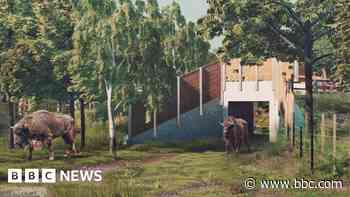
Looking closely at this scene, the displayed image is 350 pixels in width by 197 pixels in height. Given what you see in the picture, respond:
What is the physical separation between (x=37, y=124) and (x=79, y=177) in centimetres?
724

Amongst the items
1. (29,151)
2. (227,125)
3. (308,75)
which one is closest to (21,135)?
(29,151)

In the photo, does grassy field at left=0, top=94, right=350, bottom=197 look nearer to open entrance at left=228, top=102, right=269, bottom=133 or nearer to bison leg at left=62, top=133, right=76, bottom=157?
bison leg at left=62, top=133, right=76, bottom=157

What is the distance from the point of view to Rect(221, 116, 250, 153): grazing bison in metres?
33.7

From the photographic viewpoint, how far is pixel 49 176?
24984 millimetres

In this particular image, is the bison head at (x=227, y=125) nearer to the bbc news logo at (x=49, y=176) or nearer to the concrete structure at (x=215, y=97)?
the concrete structure at (x=215, y=97)

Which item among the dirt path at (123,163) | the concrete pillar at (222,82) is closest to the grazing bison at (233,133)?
the dirt path at (123,163)

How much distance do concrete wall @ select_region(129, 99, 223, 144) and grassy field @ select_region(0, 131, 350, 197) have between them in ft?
11.1

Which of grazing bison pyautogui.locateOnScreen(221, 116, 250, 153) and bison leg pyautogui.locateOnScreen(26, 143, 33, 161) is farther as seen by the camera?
grazing bison pyautogui.locateOnScreen(221, 116, 250, 153)

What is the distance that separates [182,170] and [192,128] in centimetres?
1599

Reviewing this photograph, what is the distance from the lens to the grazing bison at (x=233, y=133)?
1325 inches

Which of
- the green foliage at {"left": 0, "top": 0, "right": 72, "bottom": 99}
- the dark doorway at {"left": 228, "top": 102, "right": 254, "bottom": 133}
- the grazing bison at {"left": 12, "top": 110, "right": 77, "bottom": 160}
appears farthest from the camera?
the dark doorway at {"left": 228, "top": 102, "right": 254, "bottom": 133}

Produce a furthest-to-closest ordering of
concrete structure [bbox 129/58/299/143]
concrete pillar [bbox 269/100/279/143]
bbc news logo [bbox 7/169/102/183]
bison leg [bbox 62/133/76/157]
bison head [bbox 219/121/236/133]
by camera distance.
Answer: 1. concrete structure [bbox 129/58/299/143]
2. concrete pillar [bbox 269/100/279/143]
3. bison head [bbox 219/121/236/133]
4. bison leg [bbox 62/133/76/157]
5. bbc news logo [bbox 7/169/102/183]

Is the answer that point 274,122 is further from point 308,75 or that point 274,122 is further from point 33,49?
point 33,49

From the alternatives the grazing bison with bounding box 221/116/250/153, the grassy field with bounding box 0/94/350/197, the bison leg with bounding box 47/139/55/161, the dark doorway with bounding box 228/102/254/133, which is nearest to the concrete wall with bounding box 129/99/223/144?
the grassy field with bounding box 0/94/350/197
